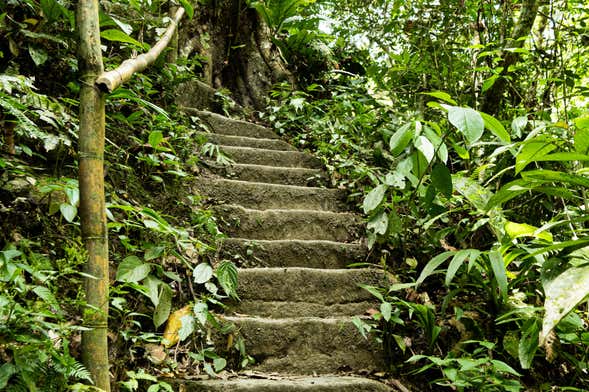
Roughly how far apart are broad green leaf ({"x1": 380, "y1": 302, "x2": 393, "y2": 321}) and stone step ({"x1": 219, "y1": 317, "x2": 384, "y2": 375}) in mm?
157

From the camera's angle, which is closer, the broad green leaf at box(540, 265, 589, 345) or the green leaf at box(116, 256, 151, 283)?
the broad green leaf at box(540, 265, 589, 345)

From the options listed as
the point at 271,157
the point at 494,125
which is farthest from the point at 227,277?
the point at 271,157

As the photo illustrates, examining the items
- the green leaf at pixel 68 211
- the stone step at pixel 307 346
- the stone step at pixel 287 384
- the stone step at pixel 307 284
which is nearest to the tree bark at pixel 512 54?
the stone step at pixel 307 284

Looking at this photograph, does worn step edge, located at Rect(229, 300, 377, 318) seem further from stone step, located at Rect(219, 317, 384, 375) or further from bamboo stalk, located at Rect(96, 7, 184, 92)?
bamboo stalk, located at Rect(96, 7, 184, 92)

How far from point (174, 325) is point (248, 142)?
2495mm

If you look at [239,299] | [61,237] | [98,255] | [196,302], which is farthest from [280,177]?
[98,255]

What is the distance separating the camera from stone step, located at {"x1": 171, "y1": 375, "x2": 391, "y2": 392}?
182 centimetres

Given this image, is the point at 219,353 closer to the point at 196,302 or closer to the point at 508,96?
the point at 196,302

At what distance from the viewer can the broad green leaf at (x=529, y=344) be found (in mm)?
1734

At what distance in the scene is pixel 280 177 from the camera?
3834mm

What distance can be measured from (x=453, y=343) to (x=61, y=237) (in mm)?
1923

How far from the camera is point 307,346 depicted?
7.52 feet

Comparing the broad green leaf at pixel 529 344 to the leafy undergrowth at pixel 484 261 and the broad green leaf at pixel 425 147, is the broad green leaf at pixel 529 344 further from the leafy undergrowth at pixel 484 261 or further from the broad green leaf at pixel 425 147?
the broad green leaf at pixel 425 147

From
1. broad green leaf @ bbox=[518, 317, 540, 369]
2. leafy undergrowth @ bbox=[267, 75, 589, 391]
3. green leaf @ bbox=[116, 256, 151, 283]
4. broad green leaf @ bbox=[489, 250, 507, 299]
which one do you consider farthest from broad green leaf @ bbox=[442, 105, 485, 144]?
green leaf @ bbox=[116, 256, 151, 283]
